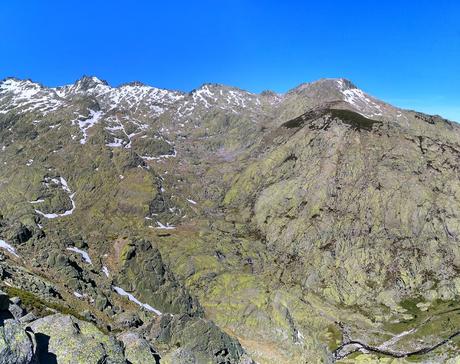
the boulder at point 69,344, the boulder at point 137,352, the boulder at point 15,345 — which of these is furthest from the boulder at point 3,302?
the boulder at point 137,352

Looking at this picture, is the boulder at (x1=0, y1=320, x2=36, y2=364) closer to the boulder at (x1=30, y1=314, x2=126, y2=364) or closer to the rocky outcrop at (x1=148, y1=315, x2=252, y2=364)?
the boulder at (x1=30, y1=314, x2=126, y2=364)

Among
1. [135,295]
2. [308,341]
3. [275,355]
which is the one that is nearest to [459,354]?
[308,341]

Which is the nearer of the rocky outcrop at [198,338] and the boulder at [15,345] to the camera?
the boulder at [15,345]

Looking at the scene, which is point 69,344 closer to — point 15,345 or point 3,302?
point 3,302

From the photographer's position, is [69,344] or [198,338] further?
[198,338]

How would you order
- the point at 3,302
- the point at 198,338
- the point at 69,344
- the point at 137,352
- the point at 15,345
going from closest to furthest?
the point at 15,345, the point at 3,302, the point at 69,344, the point at 137,352, the point at 198,338

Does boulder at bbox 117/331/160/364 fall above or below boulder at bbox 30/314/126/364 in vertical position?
below

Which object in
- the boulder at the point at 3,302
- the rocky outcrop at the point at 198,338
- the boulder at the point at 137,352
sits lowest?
the rocky outcrop at the point at 198,338

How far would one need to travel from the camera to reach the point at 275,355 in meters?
137

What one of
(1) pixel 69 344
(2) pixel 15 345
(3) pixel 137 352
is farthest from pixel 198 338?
(2) pixel 15 345

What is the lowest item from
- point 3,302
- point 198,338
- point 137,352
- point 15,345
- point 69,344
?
point 198,338

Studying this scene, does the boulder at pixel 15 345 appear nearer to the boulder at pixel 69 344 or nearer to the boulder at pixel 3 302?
the boulder at pixel 69 344

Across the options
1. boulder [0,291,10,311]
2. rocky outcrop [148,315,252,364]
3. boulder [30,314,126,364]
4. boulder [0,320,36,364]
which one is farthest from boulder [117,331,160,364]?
boulder [0,320,36,364]

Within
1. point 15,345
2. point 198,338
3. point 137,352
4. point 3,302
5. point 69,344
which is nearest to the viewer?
Answer: point 15,345
